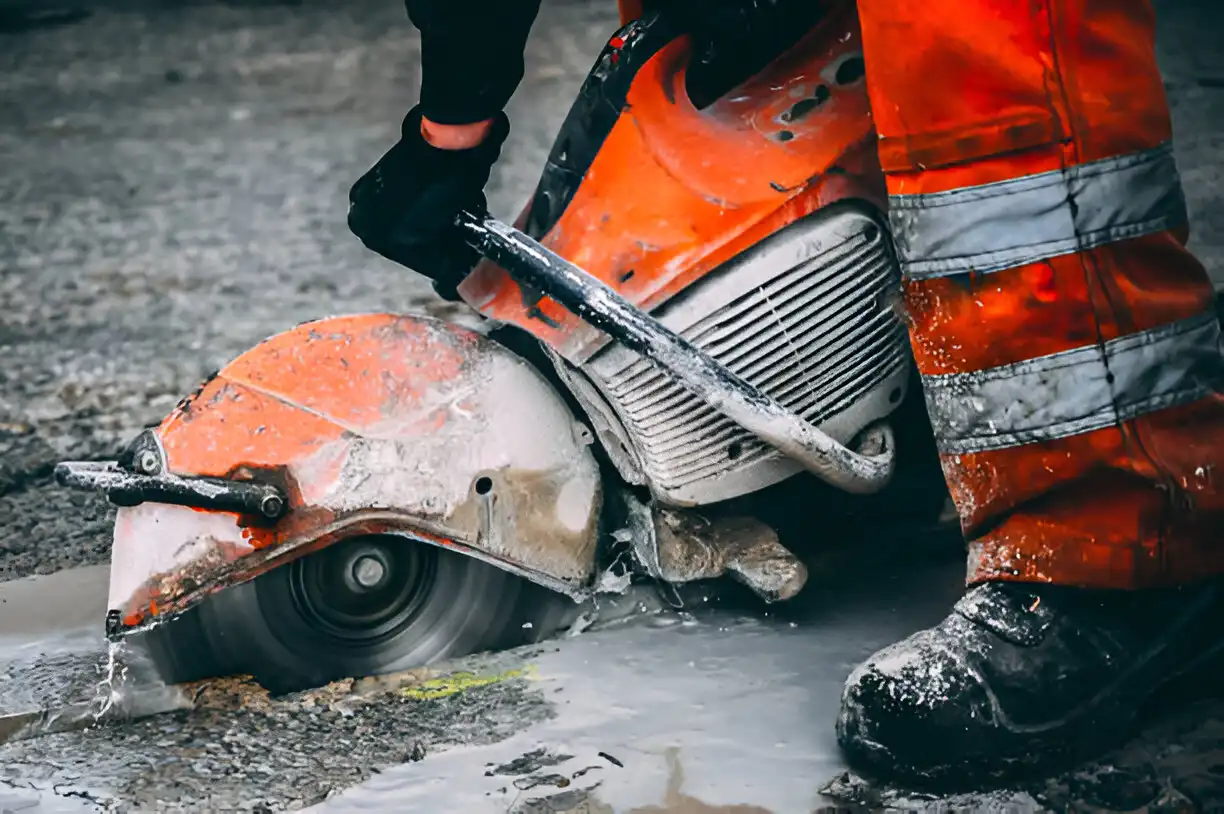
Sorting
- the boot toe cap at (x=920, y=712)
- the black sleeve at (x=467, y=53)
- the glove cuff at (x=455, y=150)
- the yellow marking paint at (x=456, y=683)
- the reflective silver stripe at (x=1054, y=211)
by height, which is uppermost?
the black sleeve at (x=467, y=53)

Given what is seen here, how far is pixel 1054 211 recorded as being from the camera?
1.28 m

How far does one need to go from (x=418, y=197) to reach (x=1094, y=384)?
81cm

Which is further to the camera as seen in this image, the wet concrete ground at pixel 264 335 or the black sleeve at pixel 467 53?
the black sleeve at pixel 467 53

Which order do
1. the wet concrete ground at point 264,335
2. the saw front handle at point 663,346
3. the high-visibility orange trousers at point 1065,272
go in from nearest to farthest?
the high-visibility orange trousers at point 1065,272, the wet concrete ground at point 264,335, the saw front handle at point 663,346

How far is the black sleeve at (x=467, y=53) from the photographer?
1.53 metres

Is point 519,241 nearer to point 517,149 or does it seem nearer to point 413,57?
point 517,149

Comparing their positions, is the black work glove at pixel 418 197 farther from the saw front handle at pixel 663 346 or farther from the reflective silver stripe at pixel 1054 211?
the reflective silver stripe at pixel 1054 211

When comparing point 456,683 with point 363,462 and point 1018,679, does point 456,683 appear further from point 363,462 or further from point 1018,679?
point 1018,679

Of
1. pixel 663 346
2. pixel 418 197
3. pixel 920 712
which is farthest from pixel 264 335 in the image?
pixel 920 712

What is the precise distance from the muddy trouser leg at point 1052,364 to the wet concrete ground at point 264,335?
86mm

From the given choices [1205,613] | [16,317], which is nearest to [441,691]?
[1205,613]

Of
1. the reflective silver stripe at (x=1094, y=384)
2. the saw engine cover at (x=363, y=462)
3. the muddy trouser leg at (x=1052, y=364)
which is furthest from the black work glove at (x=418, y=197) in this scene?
the reflective silver stripe at (x=1094, y=384)

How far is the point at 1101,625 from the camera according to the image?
52.3 inches

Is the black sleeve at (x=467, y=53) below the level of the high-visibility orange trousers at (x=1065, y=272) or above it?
above
